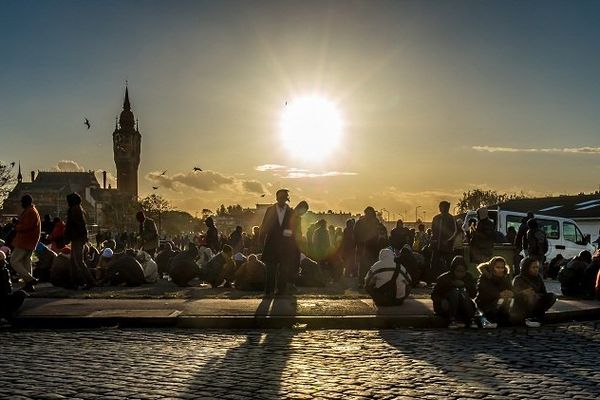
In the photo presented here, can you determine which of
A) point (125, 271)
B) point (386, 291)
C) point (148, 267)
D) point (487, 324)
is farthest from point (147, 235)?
point (487, 324)

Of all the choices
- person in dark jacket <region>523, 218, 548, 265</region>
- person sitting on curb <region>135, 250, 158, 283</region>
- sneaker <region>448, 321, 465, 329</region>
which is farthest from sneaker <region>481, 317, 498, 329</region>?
person sitting on curb <region>135, 250, 158, 283</region>

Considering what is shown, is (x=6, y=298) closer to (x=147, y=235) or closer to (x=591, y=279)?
(x=147, y=235)

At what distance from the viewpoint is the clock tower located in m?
194

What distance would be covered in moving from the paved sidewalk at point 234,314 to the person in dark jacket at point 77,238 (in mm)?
2153

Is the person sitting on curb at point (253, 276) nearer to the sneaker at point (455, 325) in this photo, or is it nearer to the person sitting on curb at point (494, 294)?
the sneaker at point (455, 325)

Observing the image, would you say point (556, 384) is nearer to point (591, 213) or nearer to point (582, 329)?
point (582, 329)

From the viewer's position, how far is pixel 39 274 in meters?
18.0

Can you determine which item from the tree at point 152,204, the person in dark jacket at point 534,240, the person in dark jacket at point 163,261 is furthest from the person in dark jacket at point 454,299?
the tree at point 152,204

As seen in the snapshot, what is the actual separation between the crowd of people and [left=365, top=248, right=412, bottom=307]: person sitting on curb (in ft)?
0.05

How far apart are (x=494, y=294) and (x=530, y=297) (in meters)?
0.53

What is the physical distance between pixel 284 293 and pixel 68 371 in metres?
7.64

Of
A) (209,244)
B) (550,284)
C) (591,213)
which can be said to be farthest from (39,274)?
(591,213)

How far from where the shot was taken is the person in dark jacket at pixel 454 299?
11172mm

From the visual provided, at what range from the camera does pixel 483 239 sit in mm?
16234
